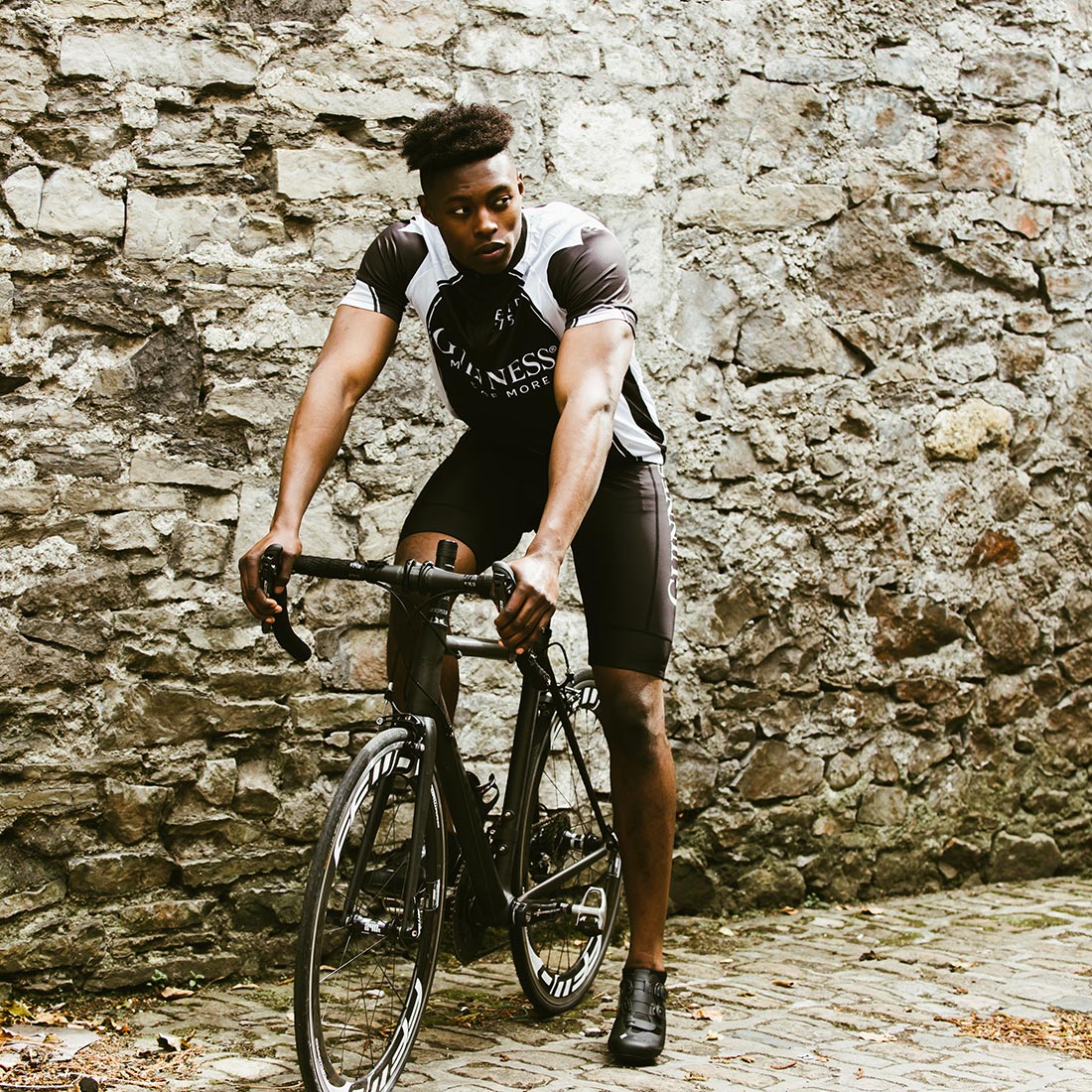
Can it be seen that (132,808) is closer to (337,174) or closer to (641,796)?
(641,796)

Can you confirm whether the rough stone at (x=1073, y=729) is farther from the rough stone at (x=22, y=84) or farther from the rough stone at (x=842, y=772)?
the rough stone at (x=22, y=84)

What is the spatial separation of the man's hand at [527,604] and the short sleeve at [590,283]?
656 mm

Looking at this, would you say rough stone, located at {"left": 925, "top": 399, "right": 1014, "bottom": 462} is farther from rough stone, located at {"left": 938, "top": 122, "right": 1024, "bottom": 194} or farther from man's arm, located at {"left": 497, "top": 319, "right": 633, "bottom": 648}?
man's arm, located at {"left": 497, "top": 319, "right": 633, "bottom": 648}

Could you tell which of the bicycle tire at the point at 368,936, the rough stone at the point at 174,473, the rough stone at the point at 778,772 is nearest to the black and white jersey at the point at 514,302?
the rough stone at the point at 174,473

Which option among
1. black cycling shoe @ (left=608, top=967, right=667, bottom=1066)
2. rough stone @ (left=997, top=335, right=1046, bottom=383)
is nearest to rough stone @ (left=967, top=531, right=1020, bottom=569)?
rough stone @ (left=997, top=335, right=1046, bottom=383)

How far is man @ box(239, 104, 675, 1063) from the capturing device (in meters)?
3.07

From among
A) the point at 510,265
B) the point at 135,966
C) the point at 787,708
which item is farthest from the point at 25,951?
the point at 787,708

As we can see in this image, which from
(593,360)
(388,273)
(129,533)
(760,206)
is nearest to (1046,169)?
(760,206)

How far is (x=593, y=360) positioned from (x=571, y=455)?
25cm

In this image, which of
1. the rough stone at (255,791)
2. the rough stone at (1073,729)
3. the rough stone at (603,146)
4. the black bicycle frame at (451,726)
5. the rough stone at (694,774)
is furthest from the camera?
the rough stone at (1073,729)

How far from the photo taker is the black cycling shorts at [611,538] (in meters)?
3.35

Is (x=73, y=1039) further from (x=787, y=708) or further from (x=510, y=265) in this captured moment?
(x=787, y=708)

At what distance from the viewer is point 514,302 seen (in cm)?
321

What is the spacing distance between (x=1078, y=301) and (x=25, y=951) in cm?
390
